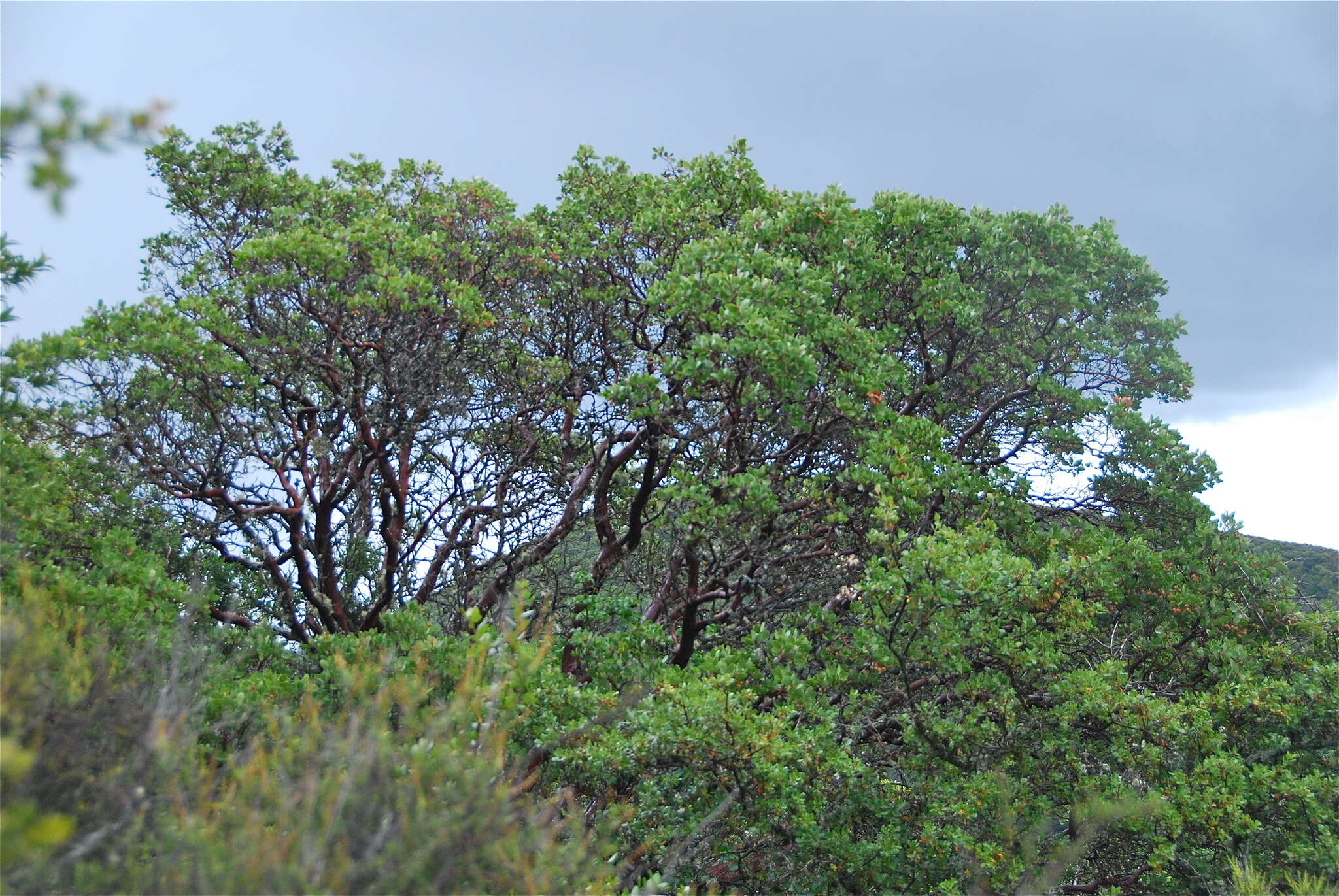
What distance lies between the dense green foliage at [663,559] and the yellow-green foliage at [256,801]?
0.05 metres

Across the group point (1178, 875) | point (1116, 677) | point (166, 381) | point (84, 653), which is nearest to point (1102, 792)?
point (1116, 677)

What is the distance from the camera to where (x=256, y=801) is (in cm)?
427

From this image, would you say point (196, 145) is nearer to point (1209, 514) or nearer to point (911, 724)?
point (911, 724)

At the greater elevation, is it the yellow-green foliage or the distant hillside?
the distant hillside

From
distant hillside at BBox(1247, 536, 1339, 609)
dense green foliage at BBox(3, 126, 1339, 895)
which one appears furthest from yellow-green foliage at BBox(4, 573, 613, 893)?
distant hillside at BBox(1247, 536, 1339, 609)

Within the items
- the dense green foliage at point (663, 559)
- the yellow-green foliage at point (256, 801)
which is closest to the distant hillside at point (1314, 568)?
the dense green foliage at point (663, 559)

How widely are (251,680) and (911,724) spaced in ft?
21.2

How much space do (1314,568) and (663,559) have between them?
1994cm

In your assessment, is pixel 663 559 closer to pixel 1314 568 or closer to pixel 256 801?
pixel 256 801

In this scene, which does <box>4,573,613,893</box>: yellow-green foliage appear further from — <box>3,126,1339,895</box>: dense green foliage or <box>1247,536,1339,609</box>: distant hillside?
<box>1247,536,1339,609</box>: distant hillside

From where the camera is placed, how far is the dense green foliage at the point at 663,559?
20.1 ft

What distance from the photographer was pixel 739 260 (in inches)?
372

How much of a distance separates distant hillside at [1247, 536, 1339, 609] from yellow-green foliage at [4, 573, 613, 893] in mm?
10505

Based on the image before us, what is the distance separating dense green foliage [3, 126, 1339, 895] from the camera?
20.1 feet
